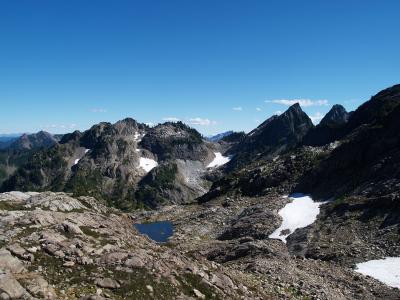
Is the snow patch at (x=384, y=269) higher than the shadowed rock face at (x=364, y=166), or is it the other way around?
the shadowed rock face at (x=364, y=166)

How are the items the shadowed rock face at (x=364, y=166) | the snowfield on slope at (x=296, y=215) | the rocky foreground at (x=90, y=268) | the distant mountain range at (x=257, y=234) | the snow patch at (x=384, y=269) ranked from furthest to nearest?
the shadowed rock face at (x=364, y=166)
the snowfield on slope at (x=296, y=215)
the snow patch at (x=384, y=269)
the distant mountain range at (x=257, y=234)
the rocky foreground at (x=90, y=268)

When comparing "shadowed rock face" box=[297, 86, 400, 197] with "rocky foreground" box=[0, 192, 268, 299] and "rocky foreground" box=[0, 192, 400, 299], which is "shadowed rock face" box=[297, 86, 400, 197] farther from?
"rocky foreground" box=[0, 192, 268, 299]

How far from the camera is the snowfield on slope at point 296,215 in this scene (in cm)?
8025

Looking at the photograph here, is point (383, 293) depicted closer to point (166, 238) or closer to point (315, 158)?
point (166, 238)

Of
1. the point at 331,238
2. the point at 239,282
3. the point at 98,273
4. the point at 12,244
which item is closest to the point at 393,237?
the point at 331,238

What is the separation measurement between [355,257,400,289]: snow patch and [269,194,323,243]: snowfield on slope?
23.5 metres

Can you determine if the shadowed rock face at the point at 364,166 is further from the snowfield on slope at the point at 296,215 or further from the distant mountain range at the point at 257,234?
the snowfield on slope at the point at 296,215

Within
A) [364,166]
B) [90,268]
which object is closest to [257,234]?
[364,166]

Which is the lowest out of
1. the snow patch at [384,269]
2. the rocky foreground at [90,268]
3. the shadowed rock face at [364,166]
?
the snow patch at [384,269]

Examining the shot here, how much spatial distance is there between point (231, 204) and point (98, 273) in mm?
89007

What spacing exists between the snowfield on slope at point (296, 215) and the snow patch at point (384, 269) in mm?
23459

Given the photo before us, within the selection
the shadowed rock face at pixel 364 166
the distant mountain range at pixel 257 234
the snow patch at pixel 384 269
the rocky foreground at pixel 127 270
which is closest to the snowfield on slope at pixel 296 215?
the distant mountain range at pixel 257 234

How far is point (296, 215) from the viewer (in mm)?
88562

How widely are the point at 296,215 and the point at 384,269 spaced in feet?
129
